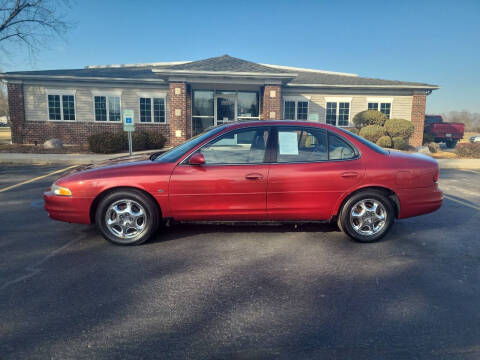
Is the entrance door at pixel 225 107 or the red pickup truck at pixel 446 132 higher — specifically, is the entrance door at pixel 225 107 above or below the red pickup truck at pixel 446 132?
above

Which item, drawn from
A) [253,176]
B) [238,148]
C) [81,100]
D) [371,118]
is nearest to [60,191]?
[238,148]

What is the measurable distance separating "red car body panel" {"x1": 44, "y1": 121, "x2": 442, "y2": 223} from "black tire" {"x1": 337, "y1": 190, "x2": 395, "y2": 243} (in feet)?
0.30

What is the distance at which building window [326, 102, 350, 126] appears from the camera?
20.5 metres

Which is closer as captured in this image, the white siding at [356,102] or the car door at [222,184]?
the car door at [222,184]

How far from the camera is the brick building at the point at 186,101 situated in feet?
60.3

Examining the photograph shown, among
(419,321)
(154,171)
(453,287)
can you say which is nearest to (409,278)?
(453,287)

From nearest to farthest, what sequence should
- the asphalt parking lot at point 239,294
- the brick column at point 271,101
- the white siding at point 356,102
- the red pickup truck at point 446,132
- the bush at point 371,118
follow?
1. the asphalt parking lot at point 239,294
2. the brick column at point 271,101
3. the bush at point 371,118
4. the white siding at point 356,102
5. the red pickup truck at point 446,132

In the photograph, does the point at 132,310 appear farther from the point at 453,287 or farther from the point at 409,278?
the point at 453,287

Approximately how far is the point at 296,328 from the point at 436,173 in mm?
3274

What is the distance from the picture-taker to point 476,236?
4871mm

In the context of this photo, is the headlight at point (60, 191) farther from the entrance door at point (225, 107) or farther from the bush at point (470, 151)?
the bush at point (470, 151)

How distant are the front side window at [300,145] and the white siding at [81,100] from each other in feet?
53.7

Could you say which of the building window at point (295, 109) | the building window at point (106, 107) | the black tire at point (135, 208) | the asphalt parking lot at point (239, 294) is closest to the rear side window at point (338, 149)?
the asphalt parking lot at point (239, 294)

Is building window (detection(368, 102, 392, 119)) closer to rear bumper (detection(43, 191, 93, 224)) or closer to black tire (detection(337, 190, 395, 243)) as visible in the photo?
black tire (detection(337, 190, 395, 243))
